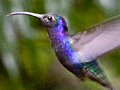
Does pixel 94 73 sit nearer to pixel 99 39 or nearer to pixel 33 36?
pixel 99 39

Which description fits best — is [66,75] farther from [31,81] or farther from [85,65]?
[85,65]

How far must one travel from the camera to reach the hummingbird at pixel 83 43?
0.85m

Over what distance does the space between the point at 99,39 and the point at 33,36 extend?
929 millimetres

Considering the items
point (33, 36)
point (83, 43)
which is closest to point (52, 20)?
point (83, 43)

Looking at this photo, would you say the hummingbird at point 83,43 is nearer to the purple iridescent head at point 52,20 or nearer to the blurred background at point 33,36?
the purple iridescent head at point 52,20

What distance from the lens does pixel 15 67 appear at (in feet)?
5.73

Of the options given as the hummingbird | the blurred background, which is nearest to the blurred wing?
the hummingbird

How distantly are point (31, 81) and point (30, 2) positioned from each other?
55 cm

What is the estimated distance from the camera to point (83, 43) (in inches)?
35.1

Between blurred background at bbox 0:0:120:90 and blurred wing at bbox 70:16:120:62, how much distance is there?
76cm

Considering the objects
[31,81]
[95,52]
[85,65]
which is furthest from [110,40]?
[31,81]

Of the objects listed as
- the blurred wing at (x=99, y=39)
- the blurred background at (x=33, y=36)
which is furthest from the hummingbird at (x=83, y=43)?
the blurred background at (x=33, y=36)

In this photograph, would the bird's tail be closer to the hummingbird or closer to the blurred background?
the hummingbird

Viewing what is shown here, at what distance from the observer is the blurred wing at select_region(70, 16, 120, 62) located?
2.76 ft
